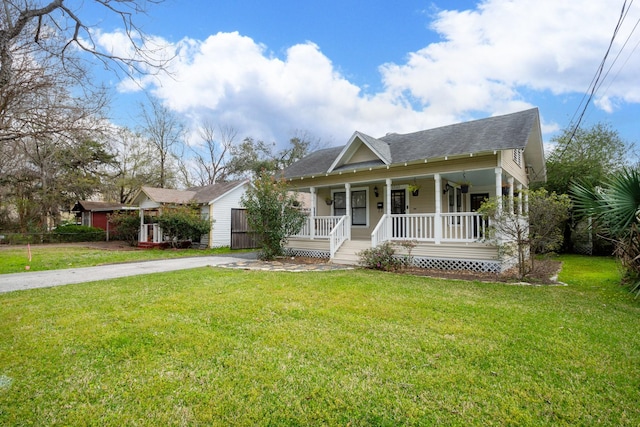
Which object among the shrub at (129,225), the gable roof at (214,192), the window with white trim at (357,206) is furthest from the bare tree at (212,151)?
the window with white trim at (357,206)

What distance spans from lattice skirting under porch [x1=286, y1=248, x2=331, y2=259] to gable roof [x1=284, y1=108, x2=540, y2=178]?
326 cm

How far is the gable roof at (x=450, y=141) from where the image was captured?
374 inches

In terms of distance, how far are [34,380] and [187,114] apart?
1162 inches

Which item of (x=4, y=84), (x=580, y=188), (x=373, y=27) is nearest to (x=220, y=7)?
(x=373, y=27)

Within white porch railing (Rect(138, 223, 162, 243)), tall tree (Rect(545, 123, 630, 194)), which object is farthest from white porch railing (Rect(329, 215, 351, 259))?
tall tree (Rect(545, 123, 630, 194))

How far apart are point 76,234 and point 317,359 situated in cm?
2592

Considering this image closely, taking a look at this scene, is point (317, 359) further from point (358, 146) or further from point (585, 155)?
point (585, 155)

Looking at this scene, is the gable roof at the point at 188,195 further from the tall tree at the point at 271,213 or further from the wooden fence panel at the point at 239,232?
the tall tree at the point at 271,213

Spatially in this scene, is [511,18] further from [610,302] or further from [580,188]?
[610,302]

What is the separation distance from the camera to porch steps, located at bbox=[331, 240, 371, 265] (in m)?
10.9

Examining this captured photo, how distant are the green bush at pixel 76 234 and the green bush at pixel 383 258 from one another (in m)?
22.4

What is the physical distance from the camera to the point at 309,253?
13023 millimetres

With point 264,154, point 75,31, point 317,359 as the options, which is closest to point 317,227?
point 75,31

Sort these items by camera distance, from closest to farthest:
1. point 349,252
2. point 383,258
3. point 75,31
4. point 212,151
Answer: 1. point 75,31
2. point 383,258
3. point 349,252
4. point 212,151
